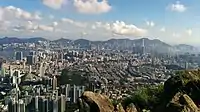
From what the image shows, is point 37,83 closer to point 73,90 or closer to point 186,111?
point 73,90

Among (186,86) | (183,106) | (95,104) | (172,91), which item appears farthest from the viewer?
(172,91)

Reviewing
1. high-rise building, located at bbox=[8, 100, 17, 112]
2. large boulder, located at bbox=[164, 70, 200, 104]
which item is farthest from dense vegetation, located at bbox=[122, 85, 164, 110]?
high-rise building, located at bbox=[8, 100, 17, 112]

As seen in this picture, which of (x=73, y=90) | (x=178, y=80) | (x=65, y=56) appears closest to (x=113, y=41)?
(x=65, y=56)

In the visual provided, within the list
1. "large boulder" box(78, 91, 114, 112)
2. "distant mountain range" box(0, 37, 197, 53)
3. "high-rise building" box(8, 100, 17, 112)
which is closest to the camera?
"large boulder" box(78, 91, 114, 112)

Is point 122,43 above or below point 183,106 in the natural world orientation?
below

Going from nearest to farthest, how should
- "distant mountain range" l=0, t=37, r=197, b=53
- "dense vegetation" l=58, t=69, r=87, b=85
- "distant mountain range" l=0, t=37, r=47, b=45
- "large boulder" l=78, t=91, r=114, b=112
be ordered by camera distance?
1. "large boulder" l=78, t=91, r=114, b=112
2. "dense vegetation" l=58, t=69, r=87, b=85
3. "distant mountain range" l=0, t=37, r=197, b=53
4. "distant mountain range" l=0, t=37, r=47, b=45

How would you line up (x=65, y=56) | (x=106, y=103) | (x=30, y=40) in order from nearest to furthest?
1. (x=106, y=103)
2. (x=65, y=56)
3. (x=30, y=40)

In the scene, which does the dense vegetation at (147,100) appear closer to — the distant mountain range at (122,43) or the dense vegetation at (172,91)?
the dense vegetation at (172,91)

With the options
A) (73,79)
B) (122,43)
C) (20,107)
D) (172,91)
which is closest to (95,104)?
(172,91)

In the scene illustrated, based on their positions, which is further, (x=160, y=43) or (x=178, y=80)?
(x=160, y=43)

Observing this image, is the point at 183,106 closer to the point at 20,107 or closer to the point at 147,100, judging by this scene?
the point at 147,100

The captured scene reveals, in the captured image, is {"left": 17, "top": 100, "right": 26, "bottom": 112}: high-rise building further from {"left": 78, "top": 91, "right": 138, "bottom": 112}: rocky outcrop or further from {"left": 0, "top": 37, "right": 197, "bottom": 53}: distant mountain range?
{"left": 0, "top": 37, "right": 197, "bottom": 53}: distant mountain range
